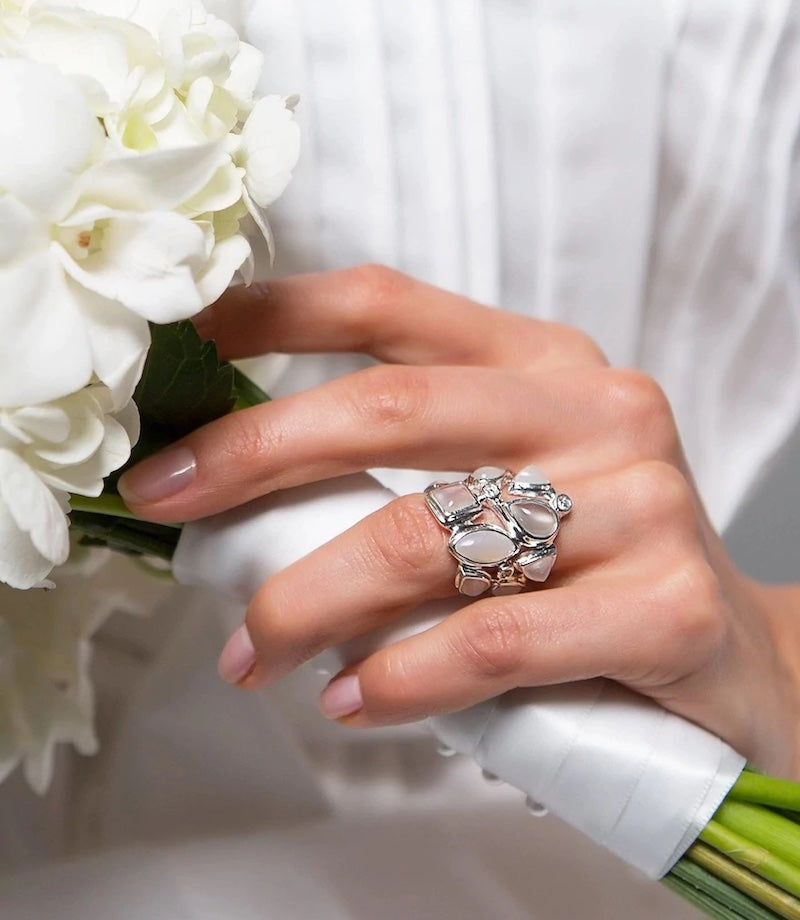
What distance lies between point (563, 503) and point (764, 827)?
0.64 feet

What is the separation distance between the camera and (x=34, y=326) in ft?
1.18

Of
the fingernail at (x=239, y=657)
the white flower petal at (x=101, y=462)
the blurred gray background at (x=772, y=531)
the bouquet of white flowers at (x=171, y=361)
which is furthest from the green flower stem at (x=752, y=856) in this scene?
the blurred gray background at (x=772, y=531)

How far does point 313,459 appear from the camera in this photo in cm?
52

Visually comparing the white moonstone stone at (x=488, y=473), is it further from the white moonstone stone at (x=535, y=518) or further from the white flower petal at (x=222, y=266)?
the white flower petal at (x=222, y=266)

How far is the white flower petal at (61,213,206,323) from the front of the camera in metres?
0.37

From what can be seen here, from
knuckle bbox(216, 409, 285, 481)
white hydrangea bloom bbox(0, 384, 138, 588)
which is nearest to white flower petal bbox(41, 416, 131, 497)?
white hydrangea bloom bbox(0, 384, 138, 588)

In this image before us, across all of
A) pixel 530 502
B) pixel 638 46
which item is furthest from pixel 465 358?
pixel 638 46

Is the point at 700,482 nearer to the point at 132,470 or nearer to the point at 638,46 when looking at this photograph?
the point at 638,46

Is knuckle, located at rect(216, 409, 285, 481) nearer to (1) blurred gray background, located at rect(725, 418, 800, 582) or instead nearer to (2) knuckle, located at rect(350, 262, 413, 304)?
(2) knuckle, located at rect(350, 262, 413, 304)

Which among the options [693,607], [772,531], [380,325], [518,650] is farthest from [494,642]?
[772,531]

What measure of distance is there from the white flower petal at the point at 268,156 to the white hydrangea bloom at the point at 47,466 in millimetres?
103

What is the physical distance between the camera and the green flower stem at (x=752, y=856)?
520mm

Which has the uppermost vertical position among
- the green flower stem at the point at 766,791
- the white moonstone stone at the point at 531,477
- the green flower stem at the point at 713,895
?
the white moonstone stone at the point at 531,477

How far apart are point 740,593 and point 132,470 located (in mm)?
406
